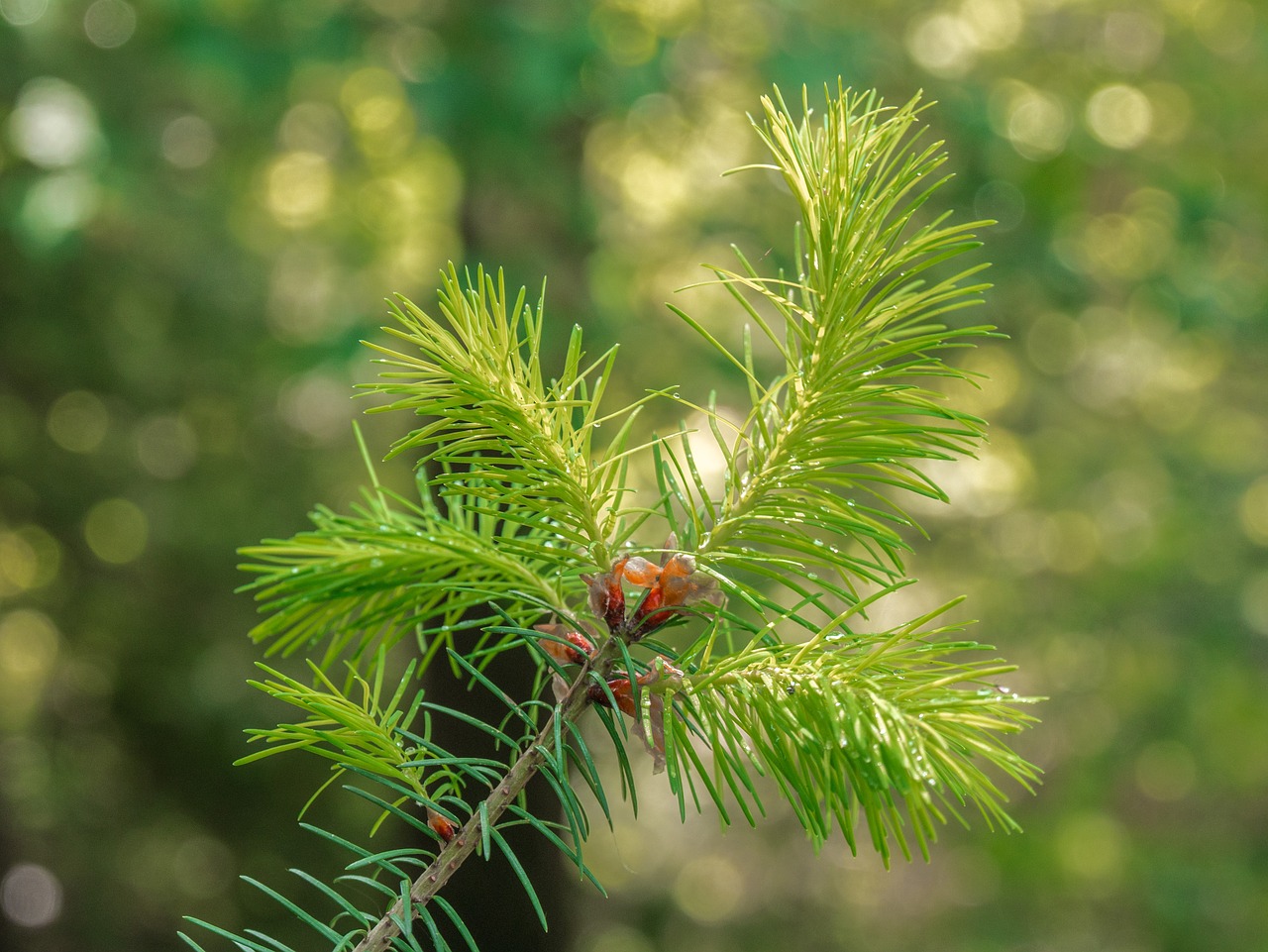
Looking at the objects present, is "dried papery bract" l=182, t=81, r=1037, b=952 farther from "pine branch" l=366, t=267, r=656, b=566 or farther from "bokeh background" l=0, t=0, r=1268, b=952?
"bokeh background" l=0, t=0, r=1268, b=952

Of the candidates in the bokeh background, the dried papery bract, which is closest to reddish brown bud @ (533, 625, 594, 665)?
the dried papery bract

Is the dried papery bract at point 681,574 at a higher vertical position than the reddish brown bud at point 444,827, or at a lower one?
higher

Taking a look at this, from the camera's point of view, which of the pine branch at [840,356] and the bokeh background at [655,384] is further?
the bokeh background at [655,384]

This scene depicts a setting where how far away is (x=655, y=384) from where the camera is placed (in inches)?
110

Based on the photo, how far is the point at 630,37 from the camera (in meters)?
2.39

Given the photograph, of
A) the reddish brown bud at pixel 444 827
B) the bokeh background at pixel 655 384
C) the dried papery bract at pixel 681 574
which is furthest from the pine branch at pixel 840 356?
the bokeh background at pixel 655 384

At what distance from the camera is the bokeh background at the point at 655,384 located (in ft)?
9.00

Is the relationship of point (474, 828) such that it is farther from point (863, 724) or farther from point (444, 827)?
point (863, 724)

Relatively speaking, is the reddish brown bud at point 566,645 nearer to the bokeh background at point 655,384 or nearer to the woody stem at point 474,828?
the woody stem at point 474,828

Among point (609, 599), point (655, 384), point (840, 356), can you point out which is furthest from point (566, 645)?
point (655, 384)

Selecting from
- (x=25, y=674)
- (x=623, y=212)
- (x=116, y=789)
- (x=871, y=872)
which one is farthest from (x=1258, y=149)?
(x=25, y=674)

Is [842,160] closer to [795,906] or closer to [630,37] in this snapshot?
[630,37]

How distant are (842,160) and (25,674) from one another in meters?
5.00

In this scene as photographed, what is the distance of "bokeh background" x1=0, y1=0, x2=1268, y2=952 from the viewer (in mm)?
2742
